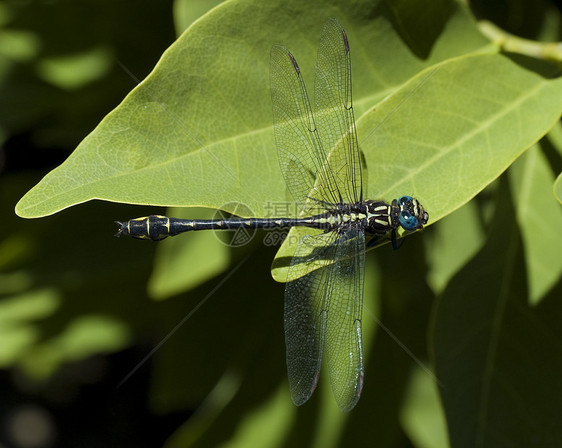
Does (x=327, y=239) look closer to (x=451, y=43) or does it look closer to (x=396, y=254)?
(x=396, y=254)

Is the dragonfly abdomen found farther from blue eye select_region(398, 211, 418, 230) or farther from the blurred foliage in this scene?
blue eye select_region(398, 211, 418, 230)

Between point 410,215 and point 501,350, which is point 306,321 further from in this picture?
point 501,350

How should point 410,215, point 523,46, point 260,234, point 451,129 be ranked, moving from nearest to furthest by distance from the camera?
point 451,129, point 523,46, point 410,215, point 260,234

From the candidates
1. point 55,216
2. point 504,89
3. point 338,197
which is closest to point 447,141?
point 504,89

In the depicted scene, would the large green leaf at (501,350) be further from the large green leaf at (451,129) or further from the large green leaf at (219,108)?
the large green leaf at (219,108)

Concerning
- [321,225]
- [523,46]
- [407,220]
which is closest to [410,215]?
[407,220]

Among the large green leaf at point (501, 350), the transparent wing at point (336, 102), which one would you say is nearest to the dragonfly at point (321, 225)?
the transparent wing at point (336, 102)
